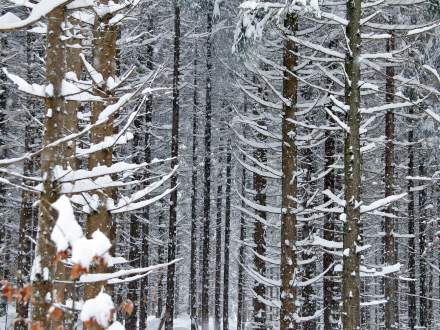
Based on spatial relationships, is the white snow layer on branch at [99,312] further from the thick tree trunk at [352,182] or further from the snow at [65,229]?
the thick tree trunk at [352,182]

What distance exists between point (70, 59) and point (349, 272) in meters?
4.92

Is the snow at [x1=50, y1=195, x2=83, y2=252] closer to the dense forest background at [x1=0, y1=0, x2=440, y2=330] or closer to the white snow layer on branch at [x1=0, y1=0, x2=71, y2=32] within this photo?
the dense forest background at [x1=0, y1=0, x2=440, y2=330]

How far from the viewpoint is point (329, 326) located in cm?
1617

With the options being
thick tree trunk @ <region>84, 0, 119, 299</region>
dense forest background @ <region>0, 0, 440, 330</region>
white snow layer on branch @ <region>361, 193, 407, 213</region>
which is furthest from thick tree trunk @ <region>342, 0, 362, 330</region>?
thick tree trunk @ <region>84, 0, 119, 299</region>

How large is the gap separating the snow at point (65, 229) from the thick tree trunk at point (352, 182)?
5.36 meters

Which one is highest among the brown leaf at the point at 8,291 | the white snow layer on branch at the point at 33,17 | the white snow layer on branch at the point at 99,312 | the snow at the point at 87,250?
the white snow layer on branch at the point at 33,17

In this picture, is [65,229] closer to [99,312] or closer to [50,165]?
[99,312]

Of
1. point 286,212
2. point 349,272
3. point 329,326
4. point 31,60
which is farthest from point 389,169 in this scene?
point 31,60

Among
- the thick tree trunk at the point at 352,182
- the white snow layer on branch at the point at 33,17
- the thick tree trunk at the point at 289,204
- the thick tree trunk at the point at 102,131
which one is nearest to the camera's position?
the white snow layer on branch at the point at 33,17

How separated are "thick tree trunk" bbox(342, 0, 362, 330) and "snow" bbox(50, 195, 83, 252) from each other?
211 inches

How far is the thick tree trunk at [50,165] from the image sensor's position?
412 centimetres

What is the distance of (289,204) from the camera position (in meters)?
10.5

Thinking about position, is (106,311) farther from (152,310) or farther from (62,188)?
(152,310)

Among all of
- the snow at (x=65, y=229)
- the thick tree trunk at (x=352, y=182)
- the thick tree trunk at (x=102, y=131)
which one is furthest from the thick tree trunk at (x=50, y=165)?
the thick tree trunk at (x=352, y=182)
